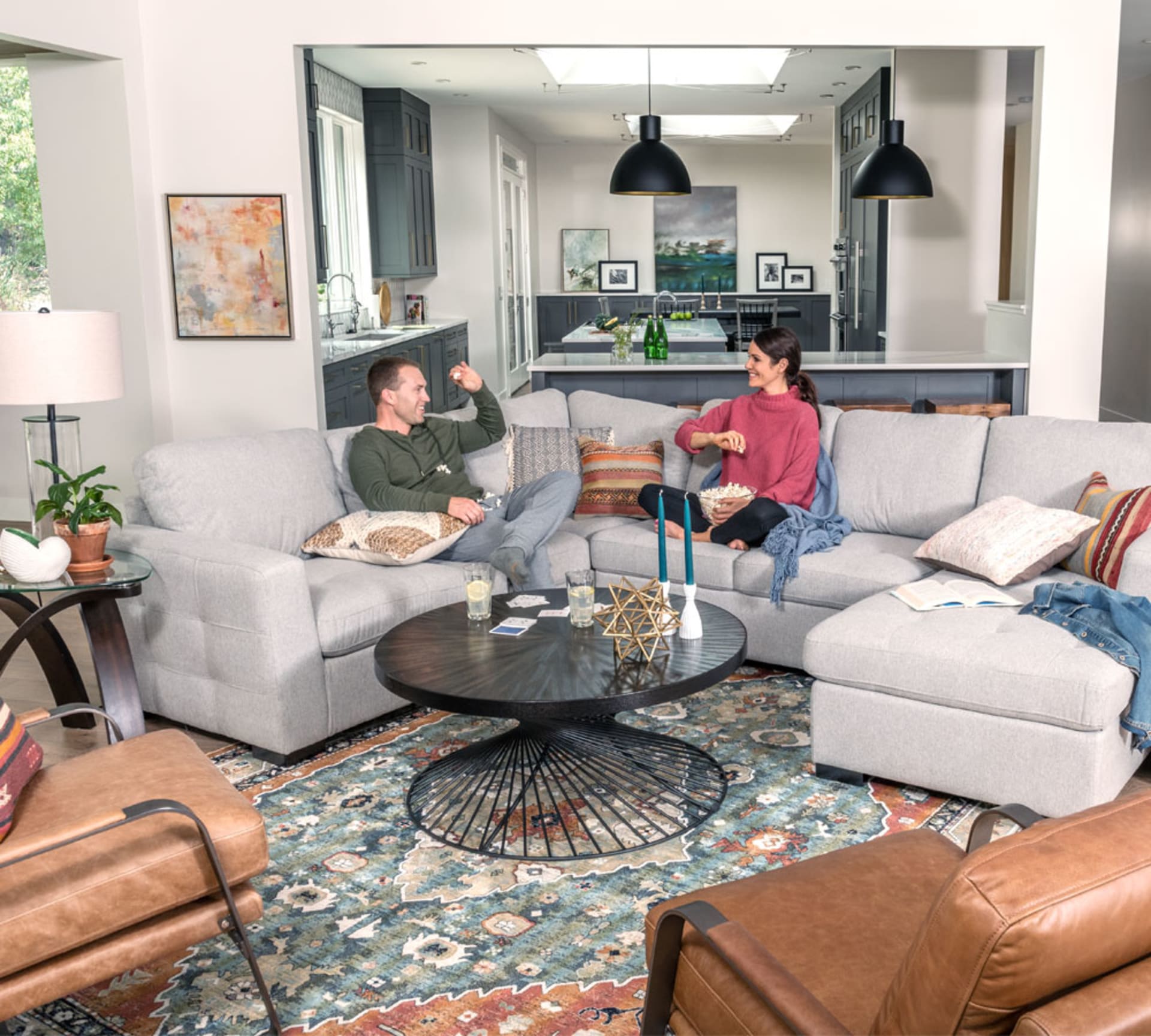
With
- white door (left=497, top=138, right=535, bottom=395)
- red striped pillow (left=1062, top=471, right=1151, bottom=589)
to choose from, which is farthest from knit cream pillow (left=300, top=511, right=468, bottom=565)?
white door (left=497, top=138, right=535, bottom=395)

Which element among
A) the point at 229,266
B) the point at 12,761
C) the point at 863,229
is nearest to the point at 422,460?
the point at 229,266

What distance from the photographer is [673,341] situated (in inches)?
318

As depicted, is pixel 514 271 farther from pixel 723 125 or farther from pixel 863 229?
pixel 863 229

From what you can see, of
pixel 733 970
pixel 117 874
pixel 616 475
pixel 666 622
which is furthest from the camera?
pixel 616 475

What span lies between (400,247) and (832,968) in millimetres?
8579

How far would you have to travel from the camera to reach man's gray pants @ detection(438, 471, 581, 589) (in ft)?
13.4

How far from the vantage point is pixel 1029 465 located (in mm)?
3992

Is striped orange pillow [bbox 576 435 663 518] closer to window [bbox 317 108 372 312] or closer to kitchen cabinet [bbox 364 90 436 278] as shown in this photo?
window [bbox 317 108 372 312]

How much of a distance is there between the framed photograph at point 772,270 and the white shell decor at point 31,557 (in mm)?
12684

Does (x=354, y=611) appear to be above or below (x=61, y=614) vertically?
above

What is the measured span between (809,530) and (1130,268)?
7534 mm

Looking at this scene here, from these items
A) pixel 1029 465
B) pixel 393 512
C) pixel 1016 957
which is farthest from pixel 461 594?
pixel 1016 957

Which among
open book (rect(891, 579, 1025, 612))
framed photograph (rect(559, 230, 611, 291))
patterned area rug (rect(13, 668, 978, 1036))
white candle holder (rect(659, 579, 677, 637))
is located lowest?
patterned area rug (rect(13, 668, 978, 1036))

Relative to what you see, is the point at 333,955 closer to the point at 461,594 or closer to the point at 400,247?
the point at 461,594
